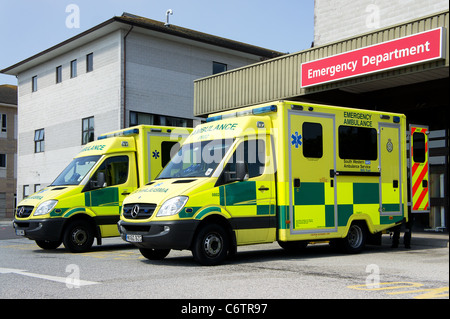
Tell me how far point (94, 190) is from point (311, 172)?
16.3 feet

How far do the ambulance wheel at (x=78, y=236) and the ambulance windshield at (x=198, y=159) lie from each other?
305 centimetres

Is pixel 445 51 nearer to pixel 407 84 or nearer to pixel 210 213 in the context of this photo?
pixel 407 84

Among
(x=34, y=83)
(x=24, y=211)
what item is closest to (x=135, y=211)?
(x=24, y=211)

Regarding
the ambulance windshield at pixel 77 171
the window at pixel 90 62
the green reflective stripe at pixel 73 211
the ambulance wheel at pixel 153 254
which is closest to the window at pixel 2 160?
→ the window at pixel 90 62

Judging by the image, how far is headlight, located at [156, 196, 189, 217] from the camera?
367 inches

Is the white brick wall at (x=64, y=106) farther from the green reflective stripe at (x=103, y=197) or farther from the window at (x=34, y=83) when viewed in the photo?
the green reflective stripe at (x=103, y=197)

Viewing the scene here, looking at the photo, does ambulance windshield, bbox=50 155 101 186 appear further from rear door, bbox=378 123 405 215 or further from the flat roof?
the flat roof

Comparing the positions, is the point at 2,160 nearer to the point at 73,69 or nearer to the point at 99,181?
the point at 73,69

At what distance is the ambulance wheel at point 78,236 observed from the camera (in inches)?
490

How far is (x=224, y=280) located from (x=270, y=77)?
390 inches

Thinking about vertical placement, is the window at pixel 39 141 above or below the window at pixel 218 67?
below
